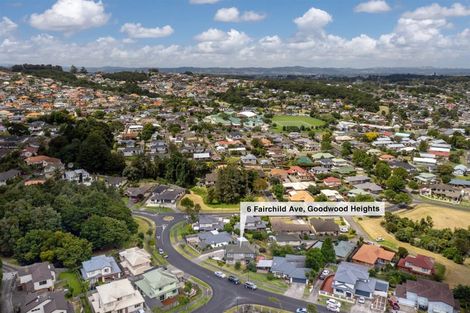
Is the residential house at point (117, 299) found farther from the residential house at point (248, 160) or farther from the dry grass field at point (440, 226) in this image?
the residential house at point (248, 160)

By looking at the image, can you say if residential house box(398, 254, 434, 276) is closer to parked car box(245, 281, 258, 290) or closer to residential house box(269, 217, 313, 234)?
residential house box(269, 217, 313, 234)

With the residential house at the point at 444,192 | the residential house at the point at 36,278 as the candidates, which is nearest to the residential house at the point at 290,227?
the residential house at the point at 36,278

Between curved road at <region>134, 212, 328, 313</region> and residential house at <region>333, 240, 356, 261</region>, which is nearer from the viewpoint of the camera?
curved road at <region>134, 212, 328, 313</region>

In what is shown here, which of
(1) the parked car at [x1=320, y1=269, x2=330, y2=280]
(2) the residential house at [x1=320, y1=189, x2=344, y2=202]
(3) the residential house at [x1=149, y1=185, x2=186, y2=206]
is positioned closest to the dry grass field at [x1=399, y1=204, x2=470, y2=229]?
(2) the residential house at [x1=320, y1=189, x2=344, y2=202]

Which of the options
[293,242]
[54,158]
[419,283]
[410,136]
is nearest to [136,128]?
[54,158]

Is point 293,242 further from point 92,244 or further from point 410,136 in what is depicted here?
point 410,136
